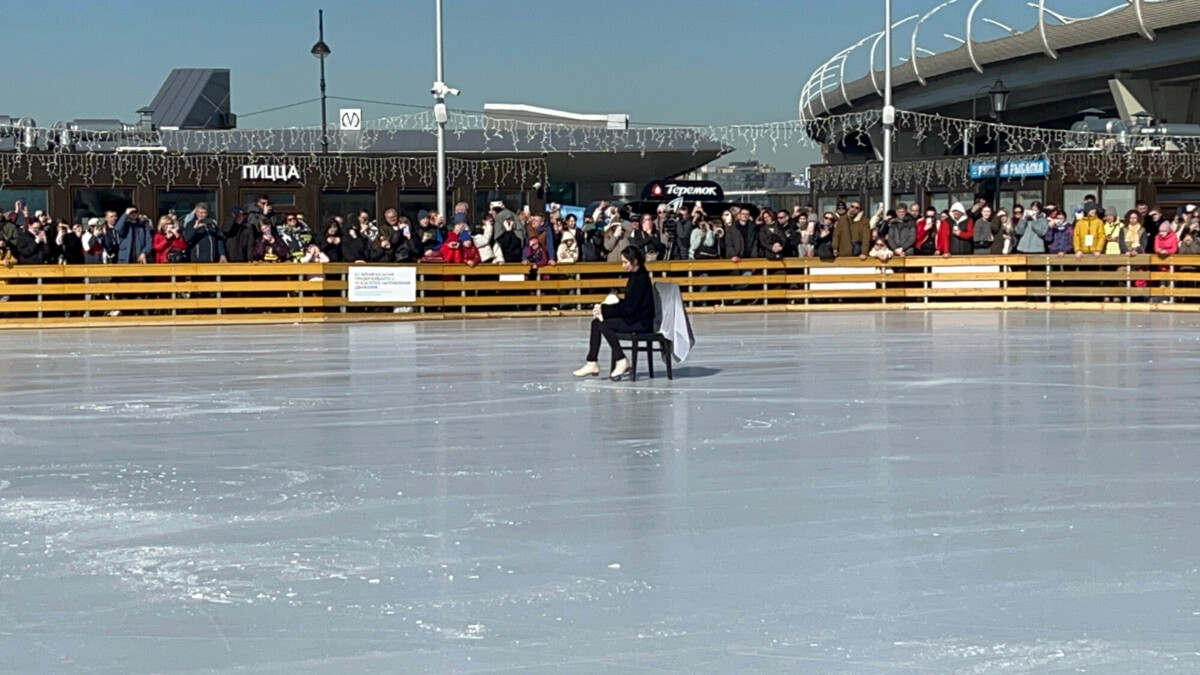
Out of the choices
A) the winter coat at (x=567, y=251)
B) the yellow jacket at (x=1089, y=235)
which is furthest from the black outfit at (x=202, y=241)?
the yellow jacket at (x=1089, y=235)

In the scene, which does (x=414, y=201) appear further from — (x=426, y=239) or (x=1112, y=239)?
(x=1112, y=239)

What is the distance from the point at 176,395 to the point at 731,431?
5.20m

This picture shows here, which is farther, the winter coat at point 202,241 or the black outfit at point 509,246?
the black outfit at point 509,246

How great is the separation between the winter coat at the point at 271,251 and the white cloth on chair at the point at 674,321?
11.9m

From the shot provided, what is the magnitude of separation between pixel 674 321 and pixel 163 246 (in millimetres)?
12243

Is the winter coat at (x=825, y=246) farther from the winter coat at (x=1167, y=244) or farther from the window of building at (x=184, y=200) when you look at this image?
the window of building at (x=184, y=200)

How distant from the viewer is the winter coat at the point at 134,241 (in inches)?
986

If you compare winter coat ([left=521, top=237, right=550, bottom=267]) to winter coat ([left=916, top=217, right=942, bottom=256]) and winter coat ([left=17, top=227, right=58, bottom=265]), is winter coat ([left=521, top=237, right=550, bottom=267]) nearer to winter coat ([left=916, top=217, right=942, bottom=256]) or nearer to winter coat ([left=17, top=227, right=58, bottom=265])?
winter coat ([left=916, top=217, right=942, bottom=256])

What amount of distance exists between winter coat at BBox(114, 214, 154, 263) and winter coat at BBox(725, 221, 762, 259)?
8.94 meters

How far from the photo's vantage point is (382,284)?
83.9ft

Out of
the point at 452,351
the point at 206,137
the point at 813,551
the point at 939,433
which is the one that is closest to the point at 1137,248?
the point at 452,351

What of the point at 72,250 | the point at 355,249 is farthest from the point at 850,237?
the point at 72,250

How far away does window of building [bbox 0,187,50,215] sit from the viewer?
3900 centimetres

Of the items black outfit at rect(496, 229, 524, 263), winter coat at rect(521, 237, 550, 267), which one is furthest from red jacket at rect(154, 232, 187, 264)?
winter coat at rect(521, 237, 550, 267)
